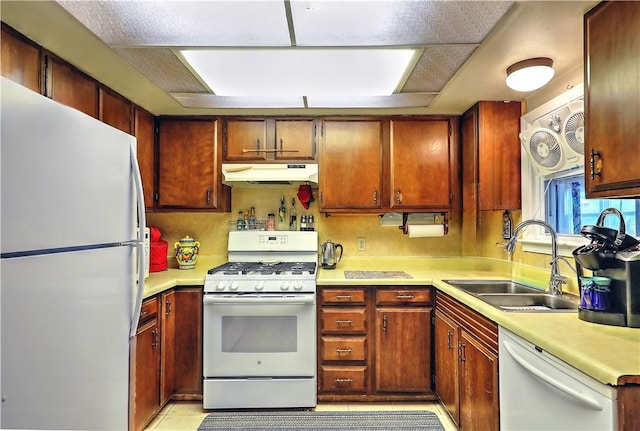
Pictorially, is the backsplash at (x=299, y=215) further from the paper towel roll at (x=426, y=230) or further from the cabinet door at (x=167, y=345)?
the cabinet door at (x=167, y=345)

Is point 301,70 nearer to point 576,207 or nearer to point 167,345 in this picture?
point 576,207

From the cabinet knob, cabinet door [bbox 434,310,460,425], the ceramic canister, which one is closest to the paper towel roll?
cabinet door [bbox 434,310,460,425]

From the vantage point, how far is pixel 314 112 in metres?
3.02

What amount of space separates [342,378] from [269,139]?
1.86 meters

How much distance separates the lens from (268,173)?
298 cm

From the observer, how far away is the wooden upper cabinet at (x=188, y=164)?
309 cm

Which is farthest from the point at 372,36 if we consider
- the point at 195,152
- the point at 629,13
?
the point at 195,152

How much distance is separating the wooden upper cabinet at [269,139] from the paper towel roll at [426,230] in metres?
1.02

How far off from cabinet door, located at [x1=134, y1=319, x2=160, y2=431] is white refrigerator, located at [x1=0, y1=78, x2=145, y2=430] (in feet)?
2.76

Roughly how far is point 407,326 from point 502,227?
1.06 m

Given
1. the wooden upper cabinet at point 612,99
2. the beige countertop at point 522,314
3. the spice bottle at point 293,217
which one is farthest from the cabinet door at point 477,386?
the spice bottle at point 293,217

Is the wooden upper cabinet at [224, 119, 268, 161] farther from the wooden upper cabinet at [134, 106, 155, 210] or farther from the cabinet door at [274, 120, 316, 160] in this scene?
the wooden upper cabinet at [134, 106, 155, 210]

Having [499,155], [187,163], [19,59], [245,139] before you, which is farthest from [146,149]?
[499,155]

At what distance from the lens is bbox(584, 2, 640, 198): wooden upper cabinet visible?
4.49 feet
